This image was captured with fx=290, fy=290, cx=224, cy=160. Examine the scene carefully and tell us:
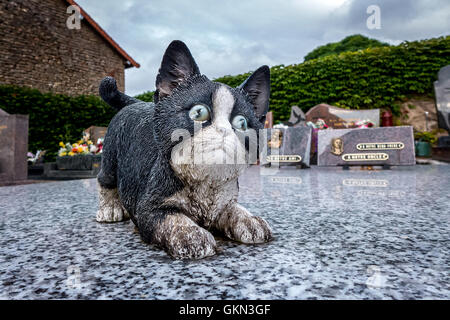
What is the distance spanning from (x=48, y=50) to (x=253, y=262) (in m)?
13.8

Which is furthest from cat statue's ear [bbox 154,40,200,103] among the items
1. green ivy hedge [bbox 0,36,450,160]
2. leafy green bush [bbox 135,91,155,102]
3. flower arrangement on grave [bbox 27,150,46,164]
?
leafy green bush [bbox 135,91,155,102]

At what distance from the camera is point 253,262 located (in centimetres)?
100

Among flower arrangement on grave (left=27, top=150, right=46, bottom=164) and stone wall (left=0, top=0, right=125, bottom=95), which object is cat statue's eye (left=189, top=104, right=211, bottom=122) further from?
stone wall (left=0, top=0, right=125, bottom=95)

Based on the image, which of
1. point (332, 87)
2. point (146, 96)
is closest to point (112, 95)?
point (332, 87)

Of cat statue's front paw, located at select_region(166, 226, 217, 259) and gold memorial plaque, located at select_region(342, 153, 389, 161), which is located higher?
gold memorial plaque, located at select_region(342, 153, 389, 161)

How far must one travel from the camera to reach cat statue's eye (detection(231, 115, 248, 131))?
3.63 ft

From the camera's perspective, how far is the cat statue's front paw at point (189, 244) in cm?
102

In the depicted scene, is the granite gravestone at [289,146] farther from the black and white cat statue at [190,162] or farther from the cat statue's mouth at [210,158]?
the cat statue's mouth at [210,158]

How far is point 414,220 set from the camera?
159 centimetres

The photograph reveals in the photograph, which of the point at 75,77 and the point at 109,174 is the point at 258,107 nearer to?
the point at 109,174

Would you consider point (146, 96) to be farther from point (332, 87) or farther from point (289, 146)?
point (289, 146)

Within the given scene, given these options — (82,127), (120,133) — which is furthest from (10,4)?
(120,133)

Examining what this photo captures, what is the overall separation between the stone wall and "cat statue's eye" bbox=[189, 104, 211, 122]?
41.0ft
